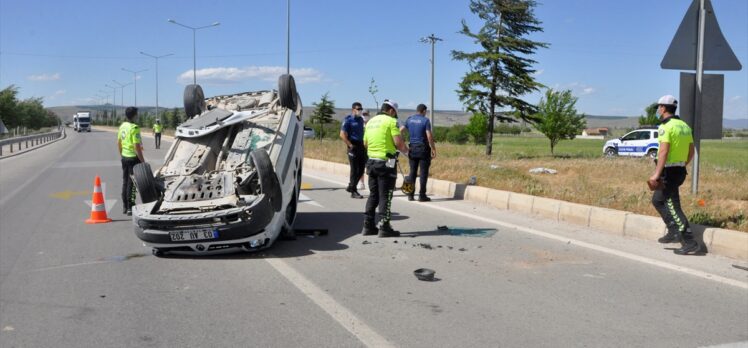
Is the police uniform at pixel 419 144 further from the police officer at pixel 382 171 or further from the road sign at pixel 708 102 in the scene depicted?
the road sign at pixel 708 102

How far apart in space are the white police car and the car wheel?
25080 millimetres

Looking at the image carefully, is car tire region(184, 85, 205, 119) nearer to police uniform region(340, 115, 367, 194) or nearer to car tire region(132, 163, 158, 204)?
car tire region(132, 163, 158, 204)

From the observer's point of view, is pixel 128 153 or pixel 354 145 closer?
pixel 128 153

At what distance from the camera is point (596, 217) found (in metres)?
8.70

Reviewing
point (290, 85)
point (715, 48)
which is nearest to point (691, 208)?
point (715, 48)

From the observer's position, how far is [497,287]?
578cm

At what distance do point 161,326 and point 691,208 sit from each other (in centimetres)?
741

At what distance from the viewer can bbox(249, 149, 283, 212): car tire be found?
6.80 metres

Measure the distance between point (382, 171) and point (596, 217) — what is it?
299cm

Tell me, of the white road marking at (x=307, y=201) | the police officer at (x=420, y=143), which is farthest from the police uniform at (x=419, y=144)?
the white road marking at (x=307, y=201)

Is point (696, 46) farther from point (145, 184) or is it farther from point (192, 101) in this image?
point (145, 184)

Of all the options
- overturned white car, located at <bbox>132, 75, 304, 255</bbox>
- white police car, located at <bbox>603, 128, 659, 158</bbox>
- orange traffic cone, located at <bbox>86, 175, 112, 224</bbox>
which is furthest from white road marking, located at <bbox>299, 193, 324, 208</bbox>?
white police car, located at <bbox>603, 128, 659, 158</bbox>

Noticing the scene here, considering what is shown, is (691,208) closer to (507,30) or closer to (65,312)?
(65,312)

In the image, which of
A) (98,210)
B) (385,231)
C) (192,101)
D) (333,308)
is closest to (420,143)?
(385,231)
